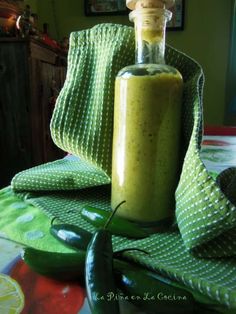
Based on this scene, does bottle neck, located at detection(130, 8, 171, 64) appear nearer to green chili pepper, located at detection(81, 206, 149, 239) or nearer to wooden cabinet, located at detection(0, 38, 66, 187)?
green chili pepper, located at detection(81, 206, 149, 239)

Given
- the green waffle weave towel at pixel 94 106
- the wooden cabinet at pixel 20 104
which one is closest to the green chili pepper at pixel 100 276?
the green waffle weave towel at pixel 94 106

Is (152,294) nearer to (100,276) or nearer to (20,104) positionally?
(100,276)

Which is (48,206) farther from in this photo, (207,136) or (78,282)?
(207,136)

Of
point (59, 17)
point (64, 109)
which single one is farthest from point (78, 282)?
point (59, 17)

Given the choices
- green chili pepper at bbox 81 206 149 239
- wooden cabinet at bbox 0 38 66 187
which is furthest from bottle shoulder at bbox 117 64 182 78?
wooden cabinet at bbox 0 38 66 187

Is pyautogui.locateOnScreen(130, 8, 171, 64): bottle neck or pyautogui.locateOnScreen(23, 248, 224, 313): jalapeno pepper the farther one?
pyautogui.locateOnScreen(130, 8, 171, 64): bottle neck
